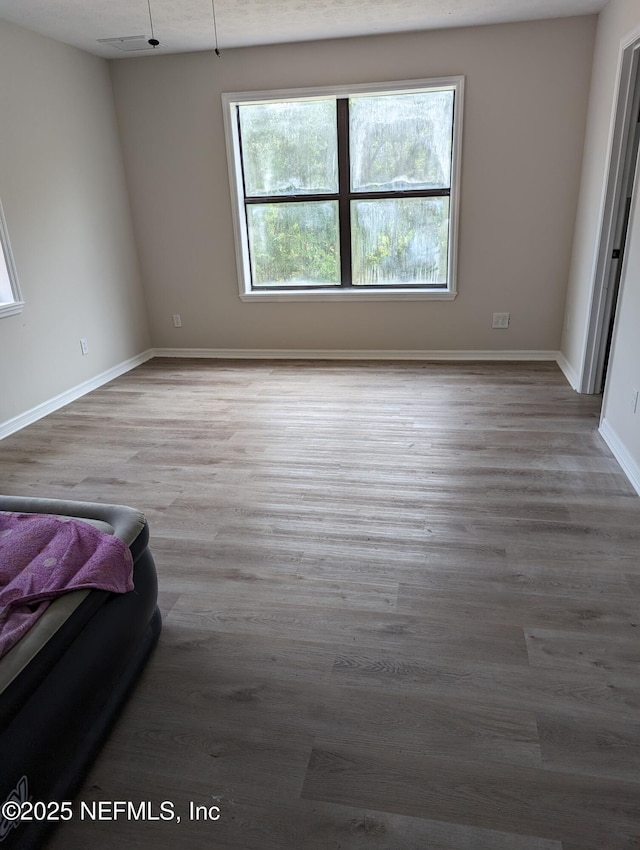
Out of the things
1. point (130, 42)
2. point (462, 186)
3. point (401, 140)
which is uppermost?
point (130, 42)

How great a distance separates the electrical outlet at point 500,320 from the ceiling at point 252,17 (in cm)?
209

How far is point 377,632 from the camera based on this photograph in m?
1.89

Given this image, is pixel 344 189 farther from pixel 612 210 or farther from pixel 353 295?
pixel 612 210

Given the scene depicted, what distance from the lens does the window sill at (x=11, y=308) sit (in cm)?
365

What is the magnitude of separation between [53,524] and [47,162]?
3.39 meters

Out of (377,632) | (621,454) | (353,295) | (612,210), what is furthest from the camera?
(353,295)

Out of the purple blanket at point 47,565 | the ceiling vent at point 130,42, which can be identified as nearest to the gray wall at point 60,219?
the ceiling vent at point 130,42

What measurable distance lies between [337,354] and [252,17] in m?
2.57

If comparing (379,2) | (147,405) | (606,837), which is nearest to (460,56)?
(379,2)

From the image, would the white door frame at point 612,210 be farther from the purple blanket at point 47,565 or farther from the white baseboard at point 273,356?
the purple blanket at point 47,565

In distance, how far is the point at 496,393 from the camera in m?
4.09

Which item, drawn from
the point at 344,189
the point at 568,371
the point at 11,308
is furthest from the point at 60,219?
the point at 568,371

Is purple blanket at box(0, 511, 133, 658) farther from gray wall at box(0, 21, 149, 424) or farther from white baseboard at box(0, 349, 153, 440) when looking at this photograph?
gray wall at box(0, 21, 149, 424)

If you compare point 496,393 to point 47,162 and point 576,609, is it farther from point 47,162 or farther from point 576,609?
point 47,162
